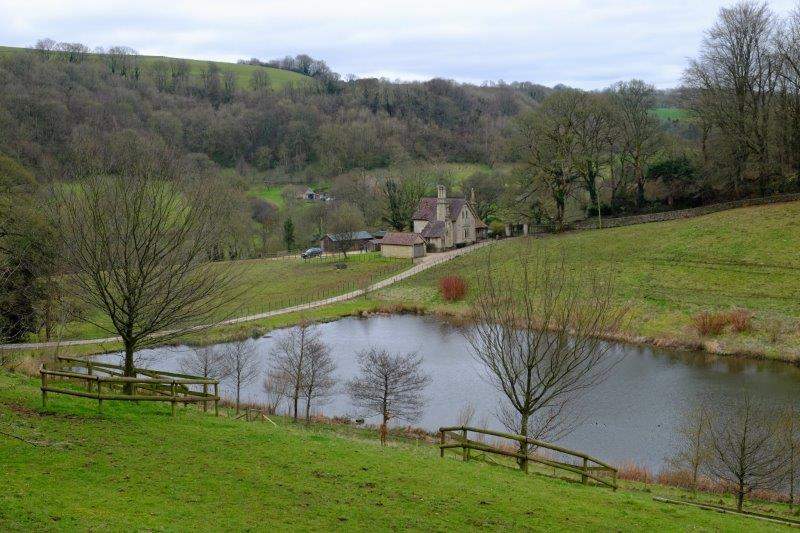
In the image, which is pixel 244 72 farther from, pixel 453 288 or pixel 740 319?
pixel 740 319

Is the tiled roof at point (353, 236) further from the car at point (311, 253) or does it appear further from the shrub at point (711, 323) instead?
the shrub at point (711, 323)

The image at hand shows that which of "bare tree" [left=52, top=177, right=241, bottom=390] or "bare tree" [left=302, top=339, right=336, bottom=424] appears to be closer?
"bare tree" [left=52, top=177, right=241, bottom=390]

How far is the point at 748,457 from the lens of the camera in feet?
61.4

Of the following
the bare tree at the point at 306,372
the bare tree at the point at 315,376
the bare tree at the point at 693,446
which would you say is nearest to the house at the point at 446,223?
the bare tree at the point at 306,372

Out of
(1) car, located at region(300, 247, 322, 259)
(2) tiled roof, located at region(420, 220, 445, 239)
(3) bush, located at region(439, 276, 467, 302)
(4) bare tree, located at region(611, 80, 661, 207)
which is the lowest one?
(3) bush, located at region(439, 276, 467, 302)

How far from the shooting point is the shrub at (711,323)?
38312mm

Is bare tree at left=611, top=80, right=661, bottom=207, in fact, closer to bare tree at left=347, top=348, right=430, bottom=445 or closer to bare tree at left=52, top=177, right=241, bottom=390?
bare tree at left=347, top=348, right=430, bottom=445

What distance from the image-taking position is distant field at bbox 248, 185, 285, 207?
3970 inches

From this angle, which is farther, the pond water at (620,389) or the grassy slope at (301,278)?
the grassy slope at (301,278)

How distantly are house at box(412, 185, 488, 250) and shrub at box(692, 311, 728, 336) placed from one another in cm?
3125

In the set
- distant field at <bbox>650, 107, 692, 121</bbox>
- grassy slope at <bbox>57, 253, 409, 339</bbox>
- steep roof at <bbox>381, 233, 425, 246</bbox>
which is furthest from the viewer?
steep roof at <bbox>381, 233, 425, 246</bbox>

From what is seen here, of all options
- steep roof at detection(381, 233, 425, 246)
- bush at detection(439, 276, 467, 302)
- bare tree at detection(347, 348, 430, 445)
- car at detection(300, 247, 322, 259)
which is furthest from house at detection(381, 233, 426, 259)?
bare tree at detection(347, 348, 430, 445)

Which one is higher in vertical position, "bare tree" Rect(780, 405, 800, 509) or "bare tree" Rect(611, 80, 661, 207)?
"bare tree" Rect(611, 80, 661, 207)

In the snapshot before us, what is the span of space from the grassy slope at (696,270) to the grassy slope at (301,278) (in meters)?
5.25
